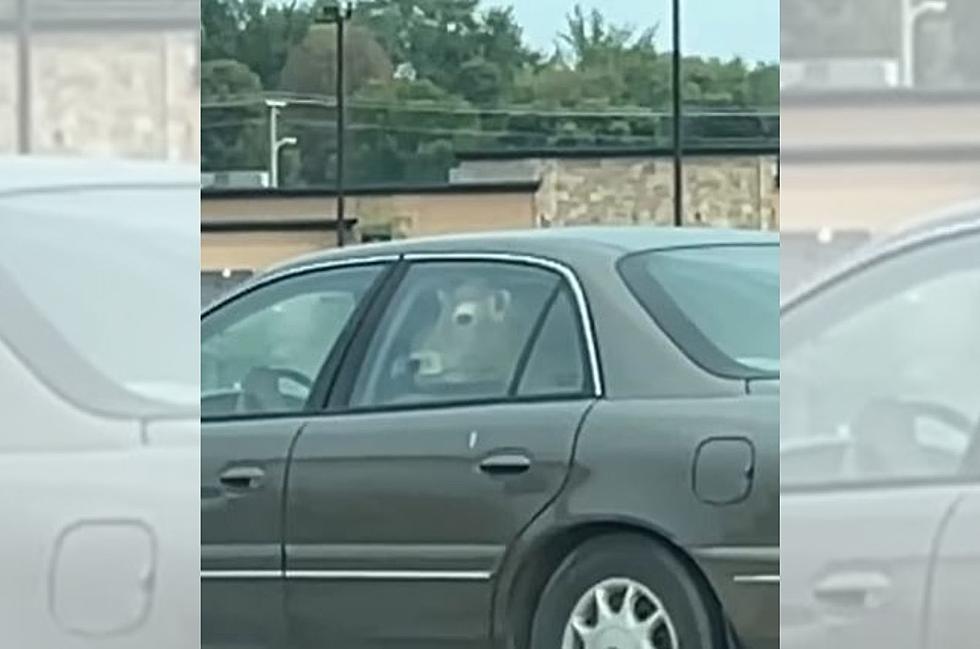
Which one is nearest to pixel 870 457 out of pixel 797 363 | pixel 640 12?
pixel 797 363

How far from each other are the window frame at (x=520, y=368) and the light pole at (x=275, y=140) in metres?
0.26

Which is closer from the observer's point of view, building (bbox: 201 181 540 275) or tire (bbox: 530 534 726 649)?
tire (bbox: 530 534 726 649)

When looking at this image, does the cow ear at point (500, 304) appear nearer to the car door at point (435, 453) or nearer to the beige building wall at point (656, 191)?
the car door at point (435, 453)

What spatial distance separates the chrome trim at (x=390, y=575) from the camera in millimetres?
3406

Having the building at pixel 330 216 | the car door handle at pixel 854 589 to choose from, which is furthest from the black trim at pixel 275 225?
the car door handle at pixel 854 589

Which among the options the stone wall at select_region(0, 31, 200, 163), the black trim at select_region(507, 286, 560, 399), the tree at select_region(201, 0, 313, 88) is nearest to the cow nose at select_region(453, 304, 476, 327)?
the black trim at select_region(507, 286, 560, 399)

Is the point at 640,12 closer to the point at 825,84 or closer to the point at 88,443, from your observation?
the point at 825,84

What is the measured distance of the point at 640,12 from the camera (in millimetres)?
3406

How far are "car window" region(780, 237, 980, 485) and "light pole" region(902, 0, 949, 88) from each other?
28 centimetres

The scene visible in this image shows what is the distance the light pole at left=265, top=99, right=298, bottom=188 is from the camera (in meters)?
3.51

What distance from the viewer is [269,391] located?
352cm

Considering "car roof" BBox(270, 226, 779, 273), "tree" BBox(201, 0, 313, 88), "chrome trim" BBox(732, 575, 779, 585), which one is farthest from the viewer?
"tree" BBox(201, 0, 313, 88)

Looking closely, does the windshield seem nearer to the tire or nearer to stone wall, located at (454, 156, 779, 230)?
stone wall, located at (454, 156, 779, 230)

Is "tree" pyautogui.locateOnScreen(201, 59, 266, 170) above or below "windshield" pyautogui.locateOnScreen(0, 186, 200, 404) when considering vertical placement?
→ above
